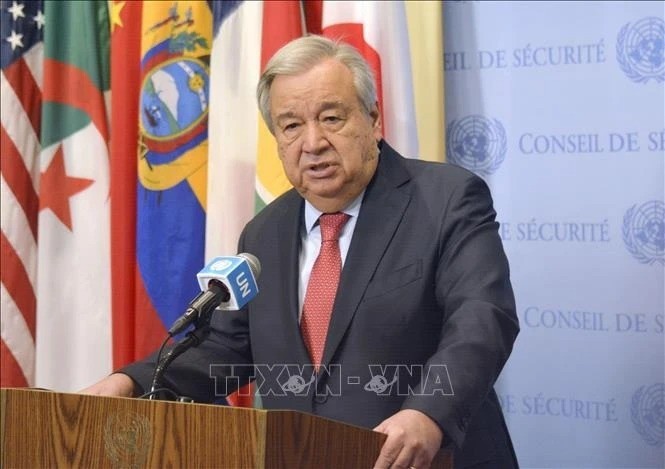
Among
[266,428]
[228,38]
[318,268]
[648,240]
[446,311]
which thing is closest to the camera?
[266,428]

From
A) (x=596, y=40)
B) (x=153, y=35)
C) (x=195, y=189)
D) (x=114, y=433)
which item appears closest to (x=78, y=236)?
(x=195, y=189)

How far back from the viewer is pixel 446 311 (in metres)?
2.12

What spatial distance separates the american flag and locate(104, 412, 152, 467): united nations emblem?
244 centimetres

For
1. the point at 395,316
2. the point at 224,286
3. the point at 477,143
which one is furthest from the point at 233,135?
the point at 224,286

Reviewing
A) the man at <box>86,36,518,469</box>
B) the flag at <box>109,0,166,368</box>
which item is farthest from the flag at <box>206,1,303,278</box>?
the man at <box>86,36,518,469</box>

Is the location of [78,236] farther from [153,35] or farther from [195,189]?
[153,35]

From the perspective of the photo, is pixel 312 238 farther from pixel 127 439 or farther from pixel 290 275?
pixel 127 439

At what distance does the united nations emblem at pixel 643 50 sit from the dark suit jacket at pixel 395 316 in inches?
43.5

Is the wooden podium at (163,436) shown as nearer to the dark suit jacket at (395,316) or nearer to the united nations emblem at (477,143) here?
the dark suit jacket at (395,316)

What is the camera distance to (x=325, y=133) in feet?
7.92

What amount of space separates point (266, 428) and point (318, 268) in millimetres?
866

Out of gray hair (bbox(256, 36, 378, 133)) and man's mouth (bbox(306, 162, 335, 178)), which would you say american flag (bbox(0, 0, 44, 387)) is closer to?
gray hair (bbox(256, 36, 378, 133))

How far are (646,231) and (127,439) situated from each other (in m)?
2.04

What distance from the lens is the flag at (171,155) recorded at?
3686 millimetres
